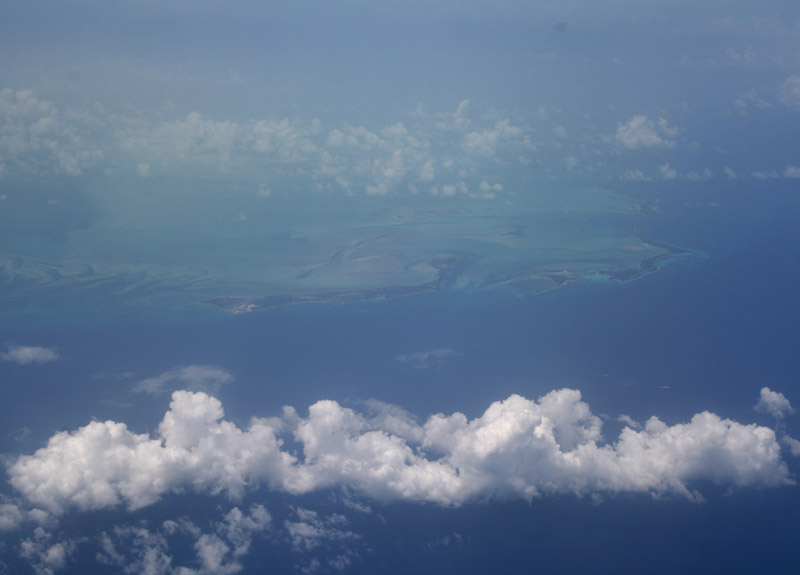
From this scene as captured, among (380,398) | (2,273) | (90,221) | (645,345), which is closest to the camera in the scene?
(380,398)

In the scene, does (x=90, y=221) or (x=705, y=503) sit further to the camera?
(x=90, y=221)

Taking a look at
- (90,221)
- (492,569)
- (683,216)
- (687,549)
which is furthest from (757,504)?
(90,221)

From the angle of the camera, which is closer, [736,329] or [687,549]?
[687,549]

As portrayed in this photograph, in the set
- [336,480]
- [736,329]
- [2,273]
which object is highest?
[2,273]

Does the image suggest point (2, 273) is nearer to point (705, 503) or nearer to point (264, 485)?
point (264, 485)

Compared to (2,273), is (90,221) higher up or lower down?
higher up

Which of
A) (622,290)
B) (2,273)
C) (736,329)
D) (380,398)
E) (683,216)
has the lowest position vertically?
(380,398)

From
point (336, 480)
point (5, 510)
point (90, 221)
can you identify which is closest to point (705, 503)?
point (336, 480)

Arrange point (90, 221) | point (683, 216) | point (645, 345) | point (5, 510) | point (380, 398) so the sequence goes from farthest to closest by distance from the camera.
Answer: point (683, 216) < point (90, 221) < point (645, 345) < point (380, 398) < point (5, 510)

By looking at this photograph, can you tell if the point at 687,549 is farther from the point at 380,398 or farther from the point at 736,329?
the point at 736,329
